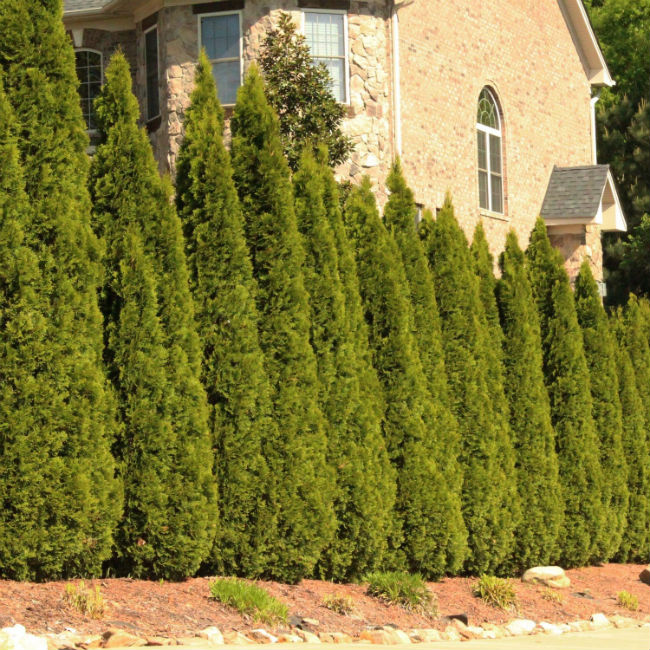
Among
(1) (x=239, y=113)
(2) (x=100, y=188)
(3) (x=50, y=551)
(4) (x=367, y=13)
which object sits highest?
(4) (x=367, y=13)

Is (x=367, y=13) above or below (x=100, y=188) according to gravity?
above

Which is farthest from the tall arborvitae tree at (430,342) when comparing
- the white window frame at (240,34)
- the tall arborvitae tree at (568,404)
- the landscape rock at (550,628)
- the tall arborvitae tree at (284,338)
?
the white window frame at (240,34)

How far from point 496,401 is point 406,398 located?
2.00 m

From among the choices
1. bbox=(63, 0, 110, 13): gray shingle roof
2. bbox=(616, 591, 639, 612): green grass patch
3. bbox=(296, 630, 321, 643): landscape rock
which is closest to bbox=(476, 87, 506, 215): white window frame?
bbox=(63, 0, 110, 13): gray shingle roof

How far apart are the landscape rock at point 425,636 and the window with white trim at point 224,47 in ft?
38.5

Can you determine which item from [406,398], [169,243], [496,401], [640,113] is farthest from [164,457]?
[640,113]

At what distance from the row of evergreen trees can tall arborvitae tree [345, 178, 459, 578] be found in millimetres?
24

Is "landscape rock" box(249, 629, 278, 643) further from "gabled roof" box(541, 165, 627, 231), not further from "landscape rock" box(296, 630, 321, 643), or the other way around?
"gabled roof" box(541, 165, 627, 231)

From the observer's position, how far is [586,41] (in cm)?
2561

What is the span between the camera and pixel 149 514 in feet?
29.9

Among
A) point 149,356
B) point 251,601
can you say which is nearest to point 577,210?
point 149,356

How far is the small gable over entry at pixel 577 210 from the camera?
23.2m

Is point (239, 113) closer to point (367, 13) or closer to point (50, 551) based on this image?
point (50, 551)

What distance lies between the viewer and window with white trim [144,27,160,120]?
19781 mm
